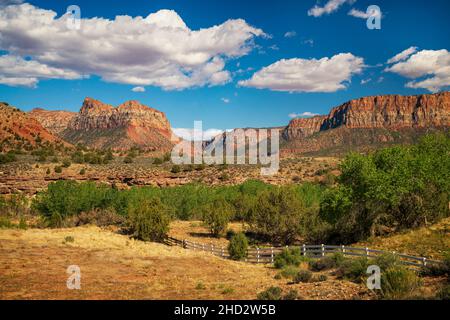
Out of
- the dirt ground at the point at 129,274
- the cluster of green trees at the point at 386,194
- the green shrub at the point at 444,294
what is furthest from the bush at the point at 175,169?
the green shrub at the point at 444,294

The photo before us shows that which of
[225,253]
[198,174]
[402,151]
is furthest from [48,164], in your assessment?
[402,151]

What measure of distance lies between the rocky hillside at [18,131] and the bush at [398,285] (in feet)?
283

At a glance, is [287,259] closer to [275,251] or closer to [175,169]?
[275,251]

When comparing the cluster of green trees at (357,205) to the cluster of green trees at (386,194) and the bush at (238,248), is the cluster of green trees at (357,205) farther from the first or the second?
the bush at (238,248)

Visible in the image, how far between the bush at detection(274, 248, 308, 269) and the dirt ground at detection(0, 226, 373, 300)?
645mm

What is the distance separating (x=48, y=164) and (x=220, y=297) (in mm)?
65250

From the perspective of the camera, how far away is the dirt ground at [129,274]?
46.9ft

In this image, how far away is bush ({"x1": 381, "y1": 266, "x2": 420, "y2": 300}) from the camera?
476 inches

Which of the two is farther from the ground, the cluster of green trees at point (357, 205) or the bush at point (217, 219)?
the cluster of green trees at point (357, 205)

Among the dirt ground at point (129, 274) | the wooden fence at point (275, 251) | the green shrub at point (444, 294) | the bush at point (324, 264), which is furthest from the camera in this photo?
the wooden fence at point (275, 251)

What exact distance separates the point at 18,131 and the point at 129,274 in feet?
292

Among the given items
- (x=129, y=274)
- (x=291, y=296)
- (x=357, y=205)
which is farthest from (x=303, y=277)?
(x=357, y=205)

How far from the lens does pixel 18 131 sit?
9194 centimetres

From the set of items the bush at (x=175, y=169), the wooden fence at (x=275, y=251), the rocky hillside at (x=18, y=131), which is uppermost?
the rocky hillside at (x=18, y=131)
